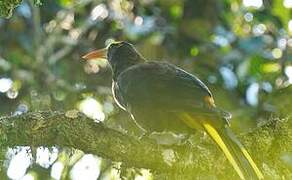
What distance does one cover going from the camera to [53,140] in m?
4.07

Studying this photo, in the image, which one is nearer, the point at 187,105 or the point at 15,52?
the point at 187,105

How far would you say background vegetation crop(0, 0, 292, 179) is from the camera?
6484 millimetres

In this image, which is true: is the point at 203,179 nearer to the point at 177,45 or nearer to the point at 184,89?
the point at 184,89

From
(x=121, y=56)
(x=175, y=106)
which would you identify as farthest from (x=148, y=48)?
(x=175, y=106)

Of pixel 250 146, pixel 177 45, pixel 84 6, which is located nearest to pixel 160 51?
pixel 177 45

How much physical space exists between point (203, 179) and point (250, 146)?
1.03ft

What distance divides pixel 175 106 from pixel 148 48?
2428 mm

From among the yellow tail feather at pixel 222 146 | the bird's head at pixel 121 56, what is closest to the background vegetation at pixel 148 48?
the bird's head at pixel 121 56

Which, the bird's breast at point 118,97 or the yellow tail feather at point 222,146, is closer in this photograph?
the yellow tail feather at point 222,146

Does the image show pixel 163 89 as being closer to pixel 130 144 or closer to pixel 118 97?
pixel 118 97

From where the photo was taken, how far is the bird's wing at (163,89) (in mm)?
4668

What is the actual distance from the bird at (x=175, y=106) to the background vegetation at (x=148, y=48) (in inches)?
36.6

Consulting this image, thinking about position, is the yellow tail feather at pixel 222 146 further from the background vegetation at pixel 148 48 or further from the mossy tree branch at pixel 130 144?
the background vegetation at pixel 148 48

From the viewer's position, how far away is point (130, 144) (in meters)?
4.06
